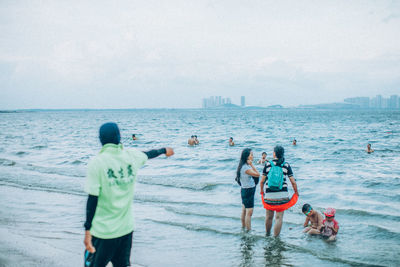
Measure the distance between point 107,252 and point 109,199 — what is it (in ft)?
1.69

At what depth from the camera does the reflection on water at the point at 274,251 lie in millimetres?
5875

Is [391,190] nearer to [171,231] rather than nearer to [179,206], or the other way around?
[179,206]

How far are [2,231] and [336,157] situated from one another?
19.2 meters

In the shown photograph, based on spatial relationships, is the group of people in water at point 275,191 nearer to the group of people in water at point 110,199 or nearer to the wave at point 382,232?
the wave at point 382,232

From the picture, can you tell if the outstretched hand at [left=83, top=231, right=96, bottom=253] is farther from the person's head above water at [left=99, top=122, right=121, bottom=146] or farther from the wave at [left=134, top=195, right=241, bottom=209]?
the wave at [left=134, top=195, right=241, bottom=209]

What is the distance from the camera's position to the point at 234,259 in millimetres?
6043

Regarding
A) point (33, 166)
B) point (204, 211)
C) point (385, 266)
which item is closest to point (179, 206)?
point (204, 211)

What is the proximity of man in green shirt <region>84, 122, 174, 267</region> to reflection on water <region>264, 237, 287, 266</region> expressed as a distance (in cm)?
362

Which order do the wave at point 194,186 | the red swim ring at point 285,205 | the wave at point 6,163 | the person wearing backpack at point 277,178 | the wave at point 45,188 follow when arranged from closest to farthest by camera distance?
the person wearing backpack at point 277,178
the red swim ring at point 285,205
the wave at point 45,188
the wave at point 194,186
the wave at point 6,163

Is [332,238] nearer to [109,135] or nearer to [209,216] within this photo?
[209,216]

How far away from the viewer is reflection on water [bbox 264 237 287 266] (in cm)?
588

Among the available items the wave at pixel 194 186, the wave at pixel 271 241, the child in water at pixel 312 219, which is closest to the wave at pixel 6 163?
the wave at pixel 194 186

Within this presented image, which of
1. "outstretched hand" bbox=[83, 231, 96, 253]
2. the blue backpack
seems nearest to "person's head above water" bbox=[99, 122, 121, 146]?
"outstretched hand" bbox=[83, 231, 96, 253]

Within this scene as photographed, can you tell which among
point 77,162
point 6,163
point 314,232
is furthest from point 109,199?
point 6,163
